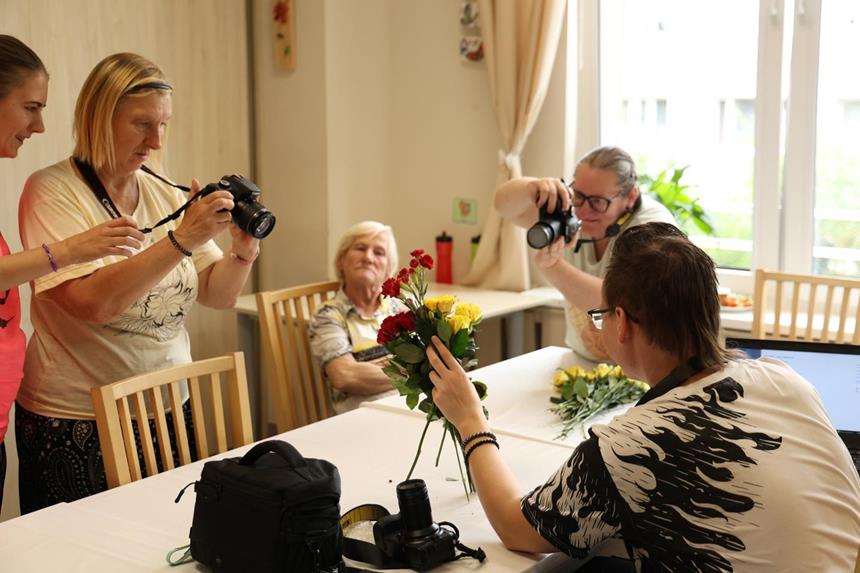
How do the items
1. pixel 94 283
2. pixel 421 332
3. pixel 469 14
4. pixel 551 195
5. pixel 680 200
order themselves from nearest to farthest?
1. pixel 421 332
2. pixel 94 283
3. pixel 551 195
4. pixel 680 200
5. pixel 469 14

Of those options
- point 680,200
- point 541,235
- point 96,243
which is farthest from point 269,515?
point 680,200

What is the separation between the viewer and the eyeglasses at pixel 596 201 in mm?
2803

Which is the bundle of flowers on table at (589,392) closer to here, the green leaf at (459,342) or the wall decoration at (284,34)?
the green leaf at (459,342)

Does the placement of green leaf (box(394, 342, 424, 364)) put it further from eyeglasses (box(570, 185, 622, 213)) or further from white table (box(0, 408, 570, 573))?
eyeglasses (box(570, 185, 622, 213))

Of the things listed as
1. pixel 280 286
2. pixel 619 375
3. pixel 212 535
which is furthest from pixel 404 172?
pixel 212 535

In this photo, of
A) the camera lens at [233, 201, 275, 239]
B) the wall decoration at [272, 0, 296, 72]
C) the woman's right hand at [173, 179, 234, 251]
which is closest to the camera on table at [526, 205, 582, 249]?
the camera lens at [233, 201, 275, 239]

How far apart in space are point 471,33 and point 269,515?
10.3 feet

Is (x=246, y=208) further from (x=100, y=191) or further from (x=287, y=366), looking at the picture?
(x=287, y=366)

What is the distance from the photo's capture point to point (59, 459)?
7.39 feet

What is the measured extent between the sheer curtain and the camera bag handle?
2621mm

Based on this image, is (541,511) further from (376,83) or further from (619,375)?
(376,83)

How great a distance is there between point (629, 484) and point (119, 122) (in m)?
1.46

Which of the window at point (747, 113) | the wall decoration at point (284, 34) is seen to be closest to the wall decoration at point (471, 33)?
the window at point (747, 113)

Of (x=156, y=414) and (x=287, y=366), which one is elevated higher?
(x=156, y=414)
